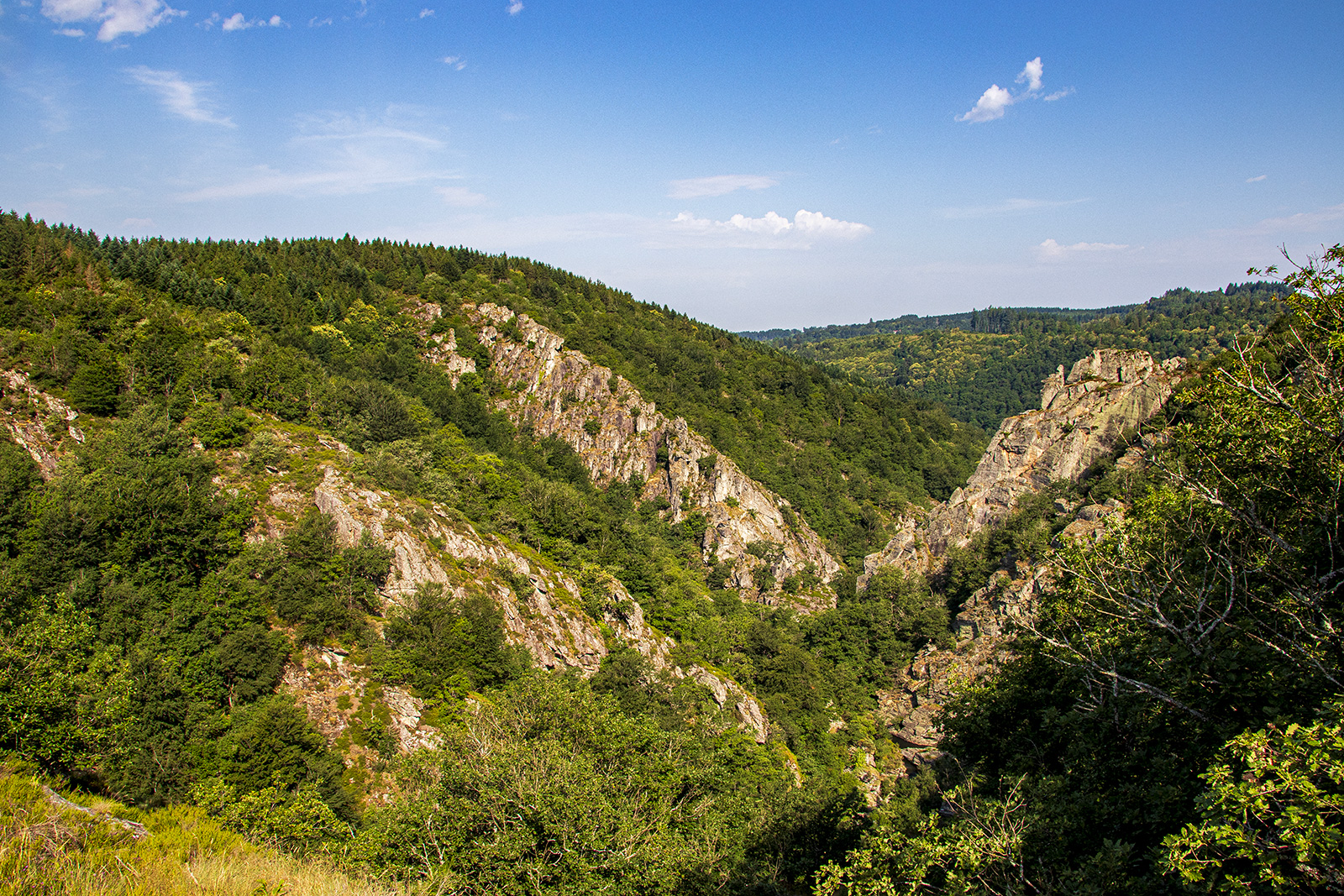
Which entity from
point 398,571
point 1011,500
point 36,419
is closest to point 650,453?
point 1011,500

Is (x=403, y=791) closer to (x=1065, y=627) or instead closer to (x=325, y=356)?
(x=1065, y=627)

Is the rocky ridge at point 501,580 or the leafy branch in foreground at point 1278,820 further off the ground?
the leafy branch in foreground at point 1278,820

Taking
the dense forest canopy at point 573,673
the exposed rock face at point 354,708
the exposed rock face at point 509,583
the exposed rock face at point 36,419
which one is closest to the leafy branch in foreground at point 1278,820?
the dense forest canopy at point 573,673

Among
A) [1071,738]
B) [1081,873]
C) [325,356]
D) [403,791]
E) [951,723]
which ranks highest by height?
[325,356]

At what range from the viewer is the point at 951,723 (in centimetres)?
2123

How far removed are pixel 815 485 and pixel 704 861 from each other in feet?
297

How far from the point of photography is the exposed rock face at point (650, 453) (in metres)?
84.9

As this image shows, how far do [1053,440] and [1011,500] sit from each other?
811cm

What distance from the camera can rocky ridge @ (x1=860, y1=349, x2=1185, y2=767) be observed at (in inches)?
1874

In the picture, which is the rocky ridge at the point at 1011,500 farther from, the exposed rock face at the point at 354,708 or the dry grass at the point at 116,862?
the dry grass at the point at 116,862

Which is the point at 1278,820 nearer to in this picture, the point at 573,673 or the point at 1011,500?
the point at 573,673

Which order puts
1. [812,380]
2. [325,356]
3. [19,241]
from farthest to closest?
[812,380], [325,356], [19,241]

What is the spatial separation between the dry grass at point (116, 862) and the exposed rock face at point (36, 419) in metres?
35.4

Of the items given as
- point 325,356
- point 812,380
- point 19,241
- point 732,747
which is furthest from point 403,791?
point 812,380
